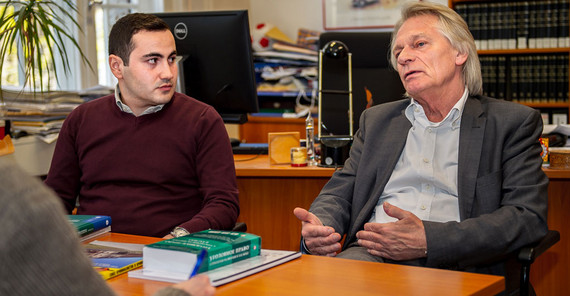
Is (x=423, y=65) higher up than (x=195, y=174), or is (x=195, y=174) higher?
(x=423, y=65)

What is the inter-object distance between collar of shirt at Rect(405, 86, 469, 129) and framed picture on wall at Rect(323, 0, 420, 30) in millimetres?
2672

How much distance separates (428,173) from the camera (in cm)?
188

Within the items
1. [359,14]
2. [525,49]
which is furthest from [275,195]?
[359,14]

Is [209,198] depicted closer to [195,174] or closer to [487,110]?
[195,174]

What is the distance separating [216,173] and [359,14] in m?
2.94

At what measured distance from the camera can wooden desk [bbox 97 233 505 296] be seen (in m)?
1.15

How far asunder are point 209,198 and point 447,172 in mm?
677

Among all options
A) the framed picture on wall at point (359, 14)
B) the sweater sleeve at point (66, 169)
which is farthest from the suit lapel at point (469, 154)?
the framed picture on wall at point (359, 14)

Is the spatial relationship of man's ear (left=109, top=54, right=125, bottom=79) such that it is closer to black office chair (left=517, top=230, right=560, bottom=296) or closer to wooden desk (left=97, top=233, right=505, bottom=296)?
wooden desk (left=97, top=233, right=505, bottom=296)

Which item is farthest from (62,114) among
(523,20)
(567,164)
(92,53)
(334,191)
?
(523,20)

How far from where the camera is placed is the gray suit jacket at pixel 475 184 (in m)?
1.68

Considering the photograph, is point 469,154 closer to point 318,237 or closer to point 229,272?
point 318,237

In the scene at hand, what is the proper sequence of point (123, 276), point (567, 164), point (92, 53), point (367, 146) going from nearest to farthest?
1. point (123, 276)
2. point (367, 146)
3. point (567, 164)
4. point (92, 53)

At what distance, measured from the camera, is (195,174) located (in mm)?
2035
